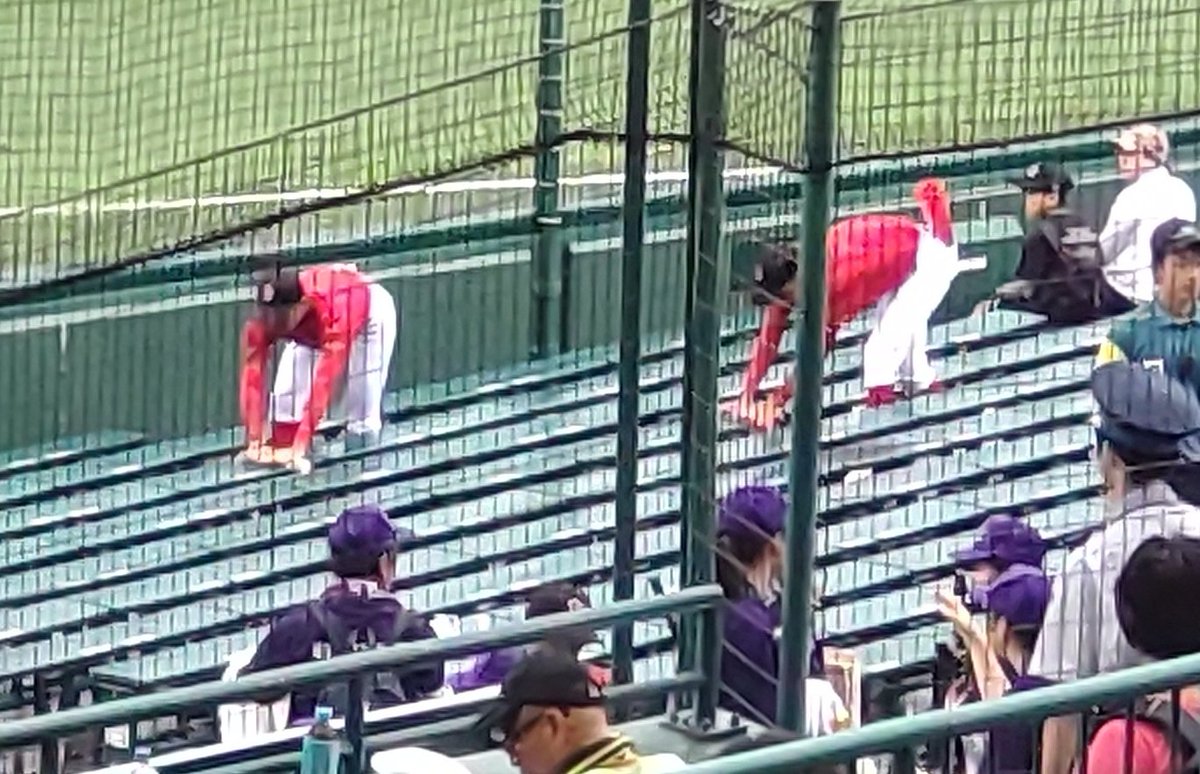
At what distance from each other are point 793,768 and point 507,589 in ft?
14.1

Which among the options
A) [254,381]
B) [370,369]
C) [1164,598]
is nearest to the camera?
[1164,598]

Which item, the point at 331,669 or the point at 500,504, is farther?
the point at 500,504

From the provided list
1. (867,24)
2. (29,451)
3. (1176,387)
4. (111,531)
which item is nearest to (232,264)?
(29,451)

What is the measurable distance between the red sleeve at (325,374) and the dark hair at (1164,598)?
467 cm

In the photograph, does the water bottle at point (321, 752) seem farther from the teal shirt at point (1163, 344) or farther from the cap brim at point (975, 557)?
the teal shirt at point (1163, 344)

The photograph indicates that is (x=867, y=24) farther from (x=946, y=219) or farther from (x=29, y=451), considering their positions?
(x=29, y=451)

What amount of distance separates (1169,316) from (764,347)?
156 centimetres

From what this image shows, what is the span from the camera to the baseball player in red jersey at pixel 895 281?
735 cm

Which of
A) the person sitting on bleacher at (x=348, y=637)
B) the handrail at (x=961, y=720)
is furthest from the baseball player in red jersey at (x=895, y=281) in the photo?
the handrail at (x=961, y=720)

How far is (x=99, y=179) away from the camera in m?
14.0

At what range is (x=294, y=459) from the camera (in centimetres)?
870

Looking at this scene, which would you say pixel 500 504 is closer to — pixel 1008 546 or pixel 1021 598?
pixel 1008 546

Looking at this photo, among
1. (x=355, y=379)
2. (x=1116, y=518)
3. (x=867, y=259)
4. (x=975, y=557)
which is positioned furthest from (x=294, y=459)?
(x=1116, y=518)

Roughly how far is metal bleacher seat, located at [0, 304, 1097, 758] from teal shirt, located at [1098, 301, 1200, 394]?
2.43 feet
